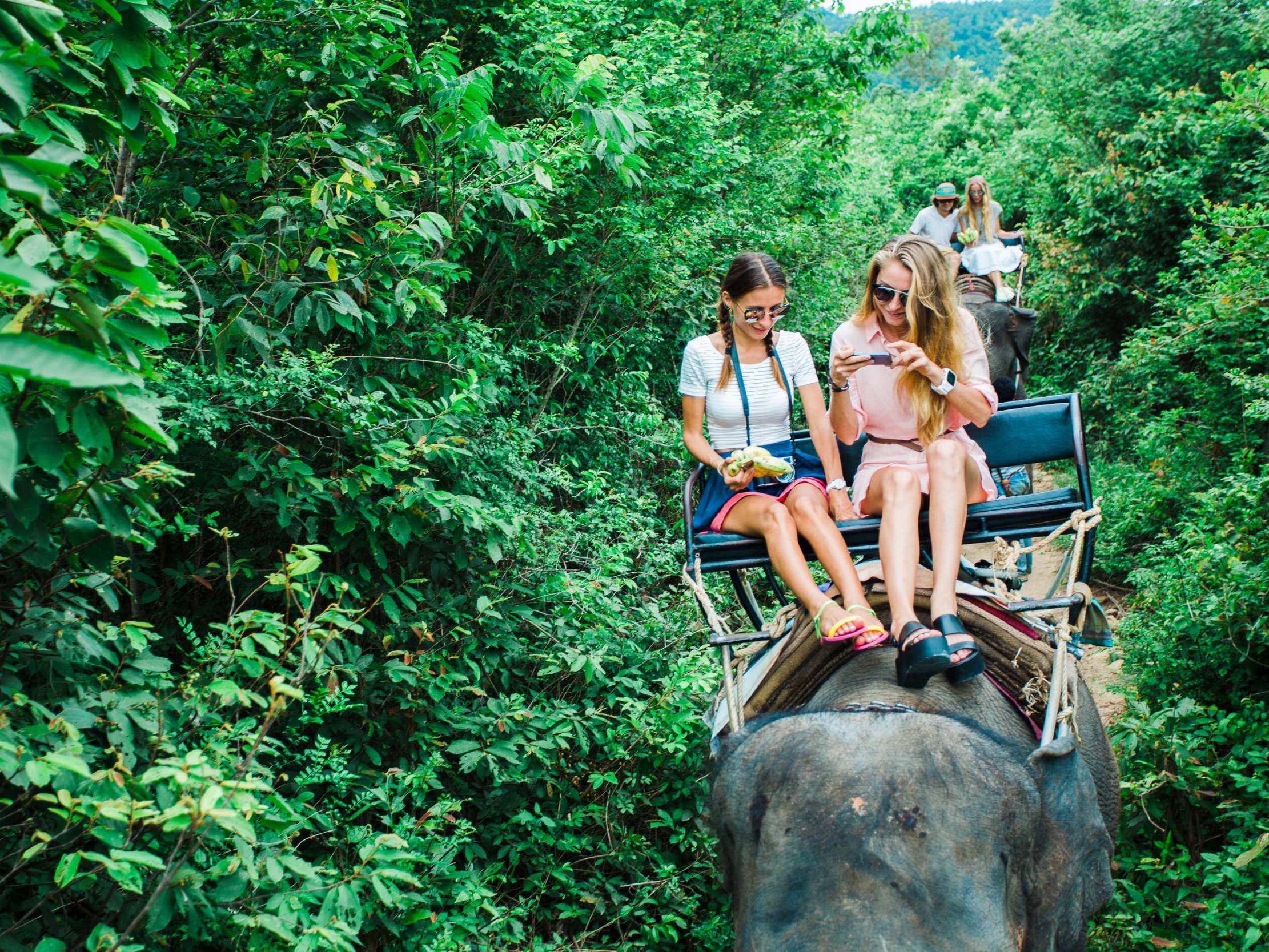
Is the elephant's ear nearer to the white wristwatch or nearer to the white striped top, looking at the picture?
the white wristwatch

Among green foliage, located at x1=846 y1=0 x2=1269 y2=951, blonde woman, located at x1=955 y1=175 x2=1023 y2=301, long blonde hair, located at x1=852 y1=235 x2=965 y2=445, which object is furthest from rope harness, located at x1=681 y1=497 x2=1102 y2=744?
blonde woman, located at x1=955 y1=175 x2=1023 y2=301

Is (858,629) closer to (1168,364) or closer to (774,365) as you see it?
(774,365)

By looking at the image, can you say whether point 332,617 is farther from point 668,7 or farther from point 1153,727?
point 668,7

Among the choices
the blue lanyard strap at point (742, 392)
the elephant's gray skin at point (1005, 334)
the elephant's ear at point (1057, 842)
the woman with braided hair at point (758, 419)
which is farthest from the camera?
the elephant's gray skin at point (1005, 334)

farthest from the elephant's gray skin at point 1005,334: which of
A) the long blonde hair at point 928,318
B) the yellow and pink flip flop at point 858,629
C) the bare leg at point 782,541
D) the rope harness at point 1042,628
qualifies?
the yellow and pink flip flop at point 858,629

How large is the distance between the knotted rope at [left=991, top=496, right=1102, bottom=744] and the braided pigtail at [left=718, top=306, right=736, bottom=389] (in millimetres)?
1282

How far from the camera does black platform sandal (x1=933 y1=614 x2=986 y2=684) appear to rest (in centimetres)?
336

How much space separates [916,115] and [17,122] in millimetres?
26798

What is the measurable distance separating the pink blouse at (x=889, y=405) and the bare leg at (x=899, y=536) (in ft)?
0.79

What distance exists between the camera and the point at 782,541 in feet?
13.1

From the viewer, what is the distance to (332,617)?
3.12 meters

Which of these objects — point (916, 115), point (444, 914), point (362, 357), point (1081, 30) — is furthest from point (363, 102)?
point (916, 115)

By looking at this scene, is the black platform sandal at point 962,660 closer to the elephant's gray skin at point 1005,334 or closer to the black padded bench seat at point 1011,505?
the black padded bench seat at point 1011,505

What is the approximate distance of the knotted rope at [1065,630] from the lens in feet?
10.6
